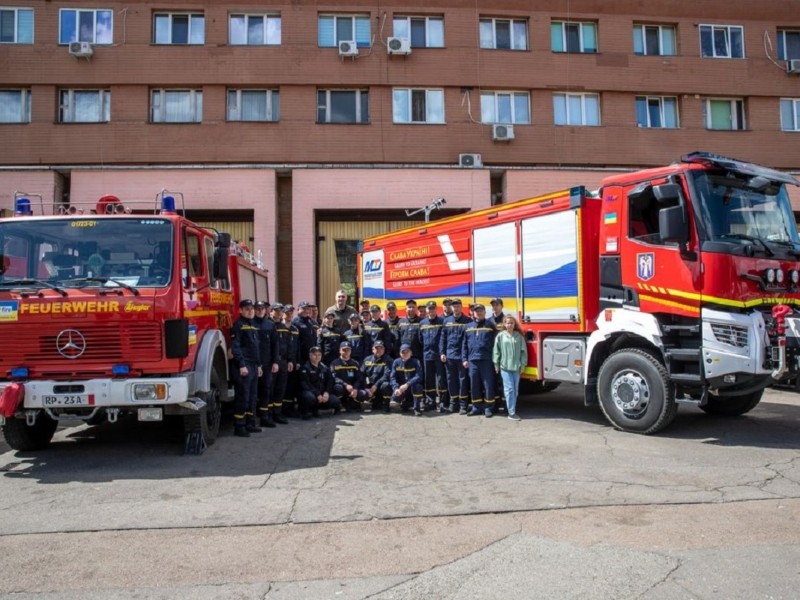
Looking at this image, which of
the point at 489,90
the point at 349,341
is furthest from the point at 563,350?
the point at 489,90

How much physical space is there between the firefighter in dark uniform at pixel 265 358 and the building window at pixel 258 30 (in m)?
12.0

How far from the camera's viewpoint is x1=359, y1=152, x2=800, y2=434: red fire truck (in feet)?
21.7

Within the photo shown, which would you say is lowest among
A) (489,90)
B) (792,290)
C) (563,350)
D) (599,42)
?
(563,350)

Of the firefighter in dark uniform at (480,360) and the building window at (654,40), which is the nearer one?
the firefighter in dark uniform at (480,360)

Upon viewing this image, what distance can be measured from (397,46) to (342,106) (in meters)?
2.35

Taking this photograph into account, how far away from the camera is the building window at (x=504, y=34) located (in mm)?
18172

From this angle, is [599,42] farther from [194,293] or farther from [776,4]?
[194,293]

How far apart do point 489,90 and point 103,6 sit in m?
11.5

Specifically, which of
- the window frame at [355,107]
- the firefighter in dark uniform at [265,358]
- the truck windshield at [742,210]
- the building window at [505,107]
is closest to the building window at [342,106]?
the window frame at [355,107]

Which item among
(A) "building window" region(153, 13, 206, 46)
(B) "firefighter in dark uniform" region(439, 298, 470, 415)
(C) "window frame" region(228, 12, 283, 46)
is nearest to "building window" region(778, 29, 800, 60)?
(C) "window frame" region(228, 12, 283, 46)

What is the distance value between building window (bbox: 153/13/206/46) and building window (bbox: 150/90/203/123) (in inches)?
64.0

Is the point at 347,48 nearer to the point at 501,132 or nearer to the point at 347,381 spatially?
the point at 501,132

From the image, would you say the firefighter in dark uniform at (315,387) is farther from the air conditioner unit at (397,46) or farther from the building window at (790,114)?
the building window at (790,114)

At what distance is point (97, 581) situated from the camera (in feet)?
11.9
